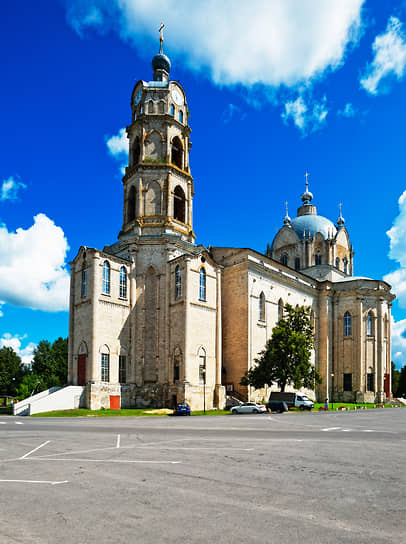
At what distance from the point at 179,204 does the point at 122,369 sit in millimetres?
18931

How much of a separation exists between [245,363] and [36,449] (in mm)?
33886

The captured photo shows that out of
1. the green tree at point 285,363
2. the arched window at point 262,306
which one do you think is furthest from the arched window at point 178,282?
the arched window at point 262,306

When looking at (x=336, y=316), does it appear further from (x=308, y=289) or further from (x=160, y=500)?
(x=160, y=500)

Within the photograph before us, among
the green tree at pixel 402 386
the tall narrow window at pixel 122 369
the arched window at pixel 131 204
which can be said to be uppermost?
the arched window at pixel 131 204

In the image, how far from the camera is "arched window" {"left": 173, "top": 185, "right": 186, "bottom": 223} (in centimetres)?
5112

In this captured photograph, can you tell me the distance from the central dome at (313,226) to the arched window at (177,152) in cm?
2647

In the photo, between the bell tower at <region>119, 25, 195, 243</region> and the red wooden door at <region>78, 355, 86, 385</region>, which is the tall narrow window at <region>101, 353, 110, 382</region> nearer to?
the red wooden door at <region>78, 355, 86, 385</region>

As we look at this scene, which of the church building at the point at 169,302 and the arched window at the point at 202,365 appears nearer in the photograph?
the church building at the point at 169,302

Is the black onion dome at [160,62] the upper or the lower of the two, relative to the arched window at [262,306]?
upper

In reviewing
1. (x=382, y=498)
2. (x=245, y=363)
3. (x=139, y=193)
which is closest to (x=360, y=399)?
(x=245, y=363)

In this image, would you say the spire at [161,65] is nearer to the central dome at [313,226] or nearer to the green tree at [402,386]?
the central dome at [313,226]

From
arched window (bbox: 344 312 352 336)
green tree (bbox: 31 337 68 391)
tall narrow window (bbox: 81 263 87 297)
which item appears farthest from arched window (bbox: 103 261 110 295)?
green tree (bbox: 31 337 68 391)

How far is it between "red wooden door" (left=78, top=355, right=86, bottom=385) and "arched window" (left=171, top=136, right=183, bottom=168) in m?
23.3

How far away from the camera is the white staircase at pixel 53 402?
37.2 metres
